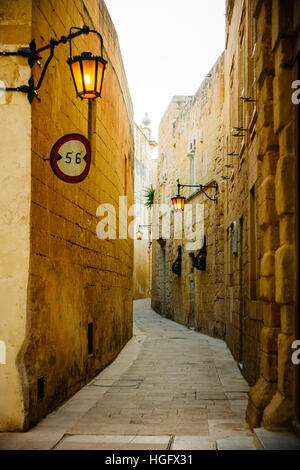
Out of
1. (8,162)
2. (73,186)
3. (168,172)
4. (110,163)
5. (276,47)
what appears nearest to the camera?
(276,47)

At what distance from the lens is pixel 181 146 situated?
19578 mm

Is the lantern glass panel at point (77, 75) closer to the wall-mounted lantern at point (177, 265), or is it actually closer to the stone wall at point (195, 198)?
the stone wall at point (195, 198)

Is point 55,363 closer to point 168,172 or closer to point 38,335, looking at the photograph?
point 38,335

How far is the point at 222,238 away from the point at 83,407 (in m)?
8.13

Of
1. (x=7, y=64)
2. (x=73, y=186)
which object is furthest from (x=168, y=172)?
(x=7, y=64)

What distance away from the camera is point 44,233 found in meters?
5.48

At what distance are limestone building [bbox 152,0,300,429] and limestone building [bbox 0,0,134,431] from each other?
205 cm

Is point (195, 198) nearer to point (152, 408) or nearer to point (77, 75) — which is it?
point (152, 408)

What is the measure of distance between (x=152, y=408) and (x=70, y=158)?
285 centimetres

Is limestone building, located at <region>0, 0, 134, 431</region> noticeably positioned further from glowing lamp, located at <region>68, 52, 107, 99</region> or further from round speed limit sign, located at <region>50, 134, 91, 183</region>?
glowing lamp, located at <region>68, 52, 107, 99</region>

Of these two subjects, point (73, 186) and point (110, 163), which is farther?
point (110, 163)

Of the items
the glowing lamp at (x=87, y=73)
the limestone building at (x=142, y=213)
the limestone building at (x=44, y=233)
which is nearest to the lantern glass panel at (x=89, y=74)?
the glowing lamp at (x=87, y=73)

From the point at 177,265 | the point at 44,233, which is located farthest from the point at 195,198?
the point at 44,233

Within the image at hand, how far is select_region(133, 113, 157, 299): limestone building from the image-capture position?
33656 mm
